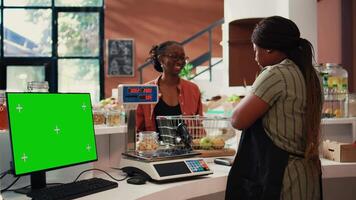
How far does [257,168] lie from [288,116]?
0.25 metres

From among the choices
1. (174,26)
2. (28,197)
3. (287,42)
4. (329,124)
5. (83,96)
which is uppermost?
(174,26)

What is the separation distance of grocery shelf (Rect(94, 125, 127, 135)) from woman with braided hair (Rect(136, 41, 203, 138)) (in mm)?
598

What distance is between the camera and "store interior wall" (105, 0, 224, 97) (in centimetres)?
848

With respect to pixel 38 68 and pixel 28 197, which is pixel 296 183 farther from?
pixel 38 68

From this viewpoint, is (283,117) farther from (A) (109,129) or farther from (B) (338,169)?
(A) (109,129)

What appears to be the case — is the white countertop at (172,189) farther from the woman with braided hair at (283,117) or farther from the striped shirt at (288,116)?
the striped shirt at (288,116)

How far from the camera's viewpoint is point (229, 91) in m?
5.09

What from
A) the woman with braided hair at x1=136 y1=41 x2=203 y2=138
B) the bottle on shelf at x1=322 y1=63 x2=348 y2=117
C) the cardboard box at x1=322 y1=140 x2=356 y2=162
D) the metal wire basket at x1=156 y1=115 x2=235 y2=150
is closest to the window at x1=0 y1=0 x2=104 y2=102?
the woman with braided hair at x1=136 y1=41 x2=203 y2=138

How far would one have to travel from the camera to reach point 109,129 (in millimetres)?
2020

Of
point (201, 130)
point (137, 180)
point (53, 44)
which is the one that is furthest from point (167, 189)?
point (53, 44)

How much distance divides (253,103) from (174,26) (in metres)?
7.08

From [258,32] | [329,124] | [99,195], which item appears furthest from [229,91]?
[99,195]

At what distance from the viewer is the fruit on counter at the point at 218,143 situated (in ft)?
7.43

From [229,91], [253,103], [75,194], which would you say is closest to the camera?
[75,194]
